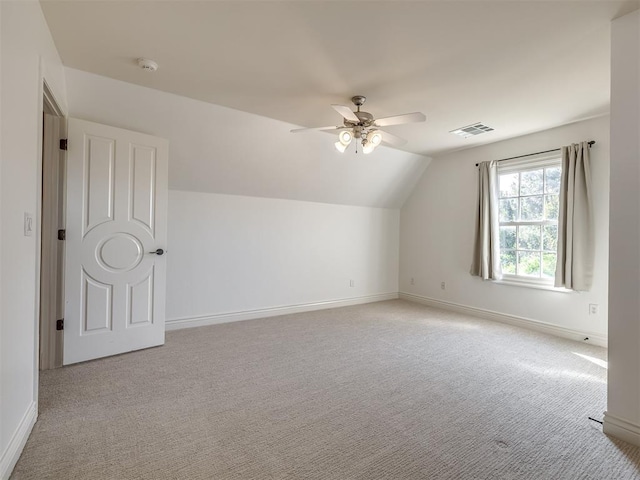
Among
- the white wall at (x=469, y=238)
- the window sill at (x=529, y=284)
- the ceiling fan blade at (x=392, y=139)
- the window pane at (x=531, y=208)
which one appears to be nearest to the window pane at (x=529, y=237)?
the window pane at (x=531, y=208)

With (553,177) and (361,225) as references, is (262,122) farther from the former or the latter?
(553,177)

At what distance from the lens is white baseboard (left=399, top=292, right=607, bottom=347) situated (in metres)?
3.53

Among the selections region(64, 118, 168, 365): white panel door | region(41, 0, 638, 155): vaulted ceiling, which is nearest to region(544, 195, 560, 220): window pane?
region(41, 0, 638, 155): vaulted ceiling

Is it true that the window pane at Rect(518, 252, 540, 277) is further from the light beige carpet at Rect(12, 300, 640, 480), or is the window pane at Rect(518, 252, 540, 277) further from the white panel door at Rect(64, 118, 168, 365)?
the white panel door at Rect(64, 118, 168, 365)

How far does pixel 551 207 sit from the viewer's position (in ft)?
12.9

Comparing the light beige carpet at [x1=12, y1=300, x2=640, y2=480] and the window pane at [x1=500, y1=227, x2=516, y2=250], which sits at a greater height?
the window pane at [x1=500, y1=227, x2=516, y2=250]

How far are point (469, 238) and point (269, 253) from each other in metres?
2.96

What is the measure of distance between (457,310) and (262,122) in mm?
3884

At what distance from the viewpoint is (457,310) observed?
4.92 m

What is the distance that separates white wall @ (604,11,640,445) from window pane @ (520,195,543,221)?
7.73 feet

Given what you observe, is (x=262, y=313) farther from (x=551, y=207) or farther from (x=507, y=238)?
(x=551, y=207)

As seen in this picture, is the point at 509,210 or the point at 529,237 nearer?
the point at 529,237

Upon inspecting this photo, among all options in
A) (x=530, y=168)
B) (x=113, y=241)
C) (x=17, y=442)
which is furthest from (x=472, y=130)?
(x=17, y=442)

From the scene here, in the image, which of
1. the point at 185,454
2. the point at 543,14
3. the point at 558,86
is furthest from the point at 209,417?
the point at 558,86
